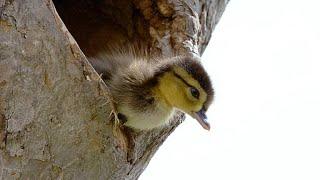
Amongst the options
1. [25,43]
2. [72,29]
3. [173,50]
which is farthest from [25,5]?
[72,29]

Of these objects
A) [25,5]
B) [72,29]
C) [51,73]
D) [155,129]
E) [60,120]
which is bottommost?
[72,29]

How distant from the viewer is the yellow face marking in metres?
2.05

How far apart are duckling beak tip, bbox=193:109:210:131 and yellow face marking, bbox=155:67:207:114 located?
2cm

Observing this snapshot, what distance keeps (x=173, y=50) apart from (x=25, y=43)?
2.39 feet

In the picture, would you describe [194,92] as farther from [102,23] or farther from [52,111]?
[102,23]

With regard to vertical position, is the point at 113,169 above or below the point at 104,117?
below

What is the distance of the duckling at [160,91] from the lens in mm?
2012

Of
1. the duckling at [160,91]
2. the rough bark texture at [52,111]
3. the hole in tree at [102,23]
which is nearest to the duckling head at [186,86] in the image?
the duckling at [160,91]

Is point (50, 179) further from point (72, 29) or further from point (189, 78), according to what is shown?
point (72, 29)

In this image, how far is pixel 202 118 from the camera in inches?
83.8

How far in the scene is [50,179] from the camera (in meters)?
1.76

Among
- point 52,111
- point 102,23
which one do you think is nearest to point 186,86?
point 52,111

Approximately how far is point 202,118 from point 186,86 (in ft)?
0.39

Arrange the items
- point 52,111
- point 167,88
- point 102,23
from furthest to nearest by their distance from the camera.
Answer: point 102,23, point 167,88, point 52,111
